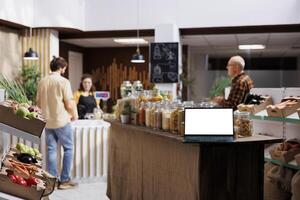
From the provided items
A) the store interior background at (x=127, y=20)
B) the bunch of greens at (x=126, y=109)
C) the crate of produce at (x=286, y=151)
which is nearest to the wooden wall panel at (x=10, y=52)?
the store interior background at (x=127, y=20)

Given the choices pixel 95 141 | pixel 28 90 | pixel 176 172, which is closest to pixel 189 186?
pixel 176 172

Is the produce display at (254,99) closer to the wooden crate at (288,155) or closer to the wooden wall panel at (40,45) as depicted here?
the wooden crate at (288,155)

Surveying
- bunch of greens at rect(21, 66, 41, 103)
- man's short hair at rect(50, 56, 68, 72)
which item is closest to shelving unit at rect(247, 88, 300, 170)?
man's short hair at rect(50, 56, 68, 72)

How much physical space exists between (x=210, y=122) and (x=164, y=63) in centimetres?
580

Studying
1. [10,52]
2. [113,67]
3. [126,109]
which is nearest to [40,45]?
[10,52]

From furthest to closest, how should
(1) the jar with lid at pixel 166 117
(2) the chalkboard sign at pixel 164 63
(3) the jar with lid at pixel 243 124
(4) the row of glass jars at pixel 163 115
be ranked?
1. (2) the chalkboard sign at pixel 164 63
2. (1) the jar with lid at pixel 166 117
3. (4) the row of glass jars at pixel 163 115
4. (3) the jar with lid at pixel 243 124

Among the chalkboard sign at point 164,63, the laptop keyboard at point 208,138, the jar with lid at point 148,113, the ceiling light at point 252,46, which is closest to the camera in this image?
the laptop keyboard at point 208,138

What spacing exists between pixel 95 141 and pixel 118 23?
141 inches

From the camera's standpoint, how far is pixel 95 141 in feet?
18.3

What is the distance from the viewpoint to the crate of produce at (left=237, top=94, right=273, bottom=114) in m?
4.18

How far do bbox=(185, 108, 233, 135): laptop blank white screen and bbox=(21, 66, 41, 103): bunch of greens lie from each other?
5.85m

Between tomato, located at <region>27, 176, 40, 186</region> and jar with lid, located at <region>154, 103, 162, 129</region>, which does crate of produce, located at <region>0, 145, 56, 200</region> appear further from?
jar with lid, located at <region>154, 103, 162, 129</region>

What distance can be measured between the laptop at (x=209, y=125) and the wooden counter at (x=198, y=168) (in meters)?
0.06

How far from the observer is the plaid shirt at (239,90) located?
15.4 ft
